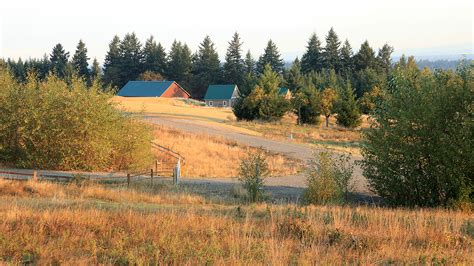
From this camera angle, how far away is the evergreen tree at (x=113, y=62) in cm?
11150

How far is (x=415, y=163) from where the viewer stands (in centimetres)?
1678

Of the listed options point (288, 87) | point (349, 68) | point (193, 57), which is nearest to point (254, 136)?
point (288, 87)

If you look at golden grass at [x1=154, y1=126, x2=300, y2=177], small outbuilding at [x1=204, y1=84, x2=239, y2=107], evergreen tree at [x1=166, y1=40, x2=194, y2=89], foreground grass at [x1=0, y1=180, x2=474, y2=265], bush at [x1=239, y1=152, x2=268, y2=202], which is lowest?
golden grass at [x1=154, y1=126, x2=300, y2=177]

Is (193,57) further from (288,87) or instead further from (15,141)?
(15,141)

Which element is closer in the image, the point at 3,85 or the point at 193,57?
the point at 3,85

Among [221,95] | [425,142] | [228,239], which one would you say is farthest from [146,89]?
[228,239]

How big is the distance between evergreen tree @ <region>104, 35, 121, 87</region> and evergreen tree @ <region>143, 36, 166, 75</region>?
6288mm

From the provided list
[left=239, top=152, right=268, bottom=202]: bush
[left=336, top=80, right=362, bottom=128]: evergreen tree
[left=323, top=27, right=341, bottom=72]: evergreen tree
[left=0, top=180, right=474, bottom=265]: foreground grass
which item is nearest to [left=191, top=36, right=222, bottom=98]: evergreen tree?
[left=323, top=27, right=341, bottom=72]: evergreen tree

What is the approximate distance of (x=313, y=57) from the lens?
11031 cm

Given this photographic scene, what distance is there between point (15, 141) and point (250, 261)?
27.0 m

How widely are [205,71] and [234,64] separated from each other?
7038mm

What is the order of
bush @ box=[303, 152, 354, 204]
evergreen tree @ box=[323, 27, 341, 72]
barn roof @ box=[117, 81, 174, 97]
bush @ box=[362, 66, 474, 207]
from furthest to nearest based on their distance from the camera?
evergreen tree @ box=[323, 27, 341, 72], barn roof @ box=[117, 81, 174, 97], bush @ box=[362, 66, 474, 207], bush @ box=[303, 152, 354, 204]

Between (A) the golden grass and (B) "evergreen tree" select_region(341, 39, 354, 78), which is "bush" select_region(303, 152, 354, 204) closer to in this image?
(A) the golden grass

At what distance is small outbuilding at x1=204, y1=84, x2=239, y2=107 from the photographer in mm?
98562
